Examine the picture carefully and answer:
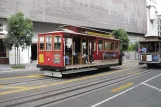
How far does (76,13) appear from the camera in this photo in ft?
136

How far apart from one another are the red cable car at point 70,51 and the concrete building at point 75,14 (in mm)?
13847

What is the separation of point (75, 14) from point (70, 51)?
26.6 metres

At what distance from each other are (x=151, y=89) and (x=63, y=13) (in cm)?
2830

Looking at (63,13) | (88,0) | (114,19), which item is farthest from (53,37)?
(114,19)

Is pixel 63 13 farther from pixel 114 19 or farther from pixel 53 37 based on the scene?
pixel 53 37

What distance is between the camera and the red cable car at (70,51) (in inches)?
Result: 565

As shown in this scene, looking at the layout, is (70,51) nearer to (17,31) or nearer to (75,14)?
(17,31)

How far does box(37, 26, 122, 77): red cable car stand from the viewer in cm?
1436

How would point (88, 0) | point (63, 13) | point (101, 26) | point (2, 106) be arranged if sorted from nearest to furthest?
point (2, 106) → point (63, 13) → point (88, 0) → point (101, 26)

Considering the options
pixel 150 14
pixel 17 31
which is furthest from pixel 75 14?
pixel 150 14

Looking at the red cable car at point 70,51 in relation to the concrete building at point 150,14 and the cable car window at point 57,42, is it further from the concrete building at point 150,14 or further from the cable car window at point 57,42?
the concrete building at point 150,14

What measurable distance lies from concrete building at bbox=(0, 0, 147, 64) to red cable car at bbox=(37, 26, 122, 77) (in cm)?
1385

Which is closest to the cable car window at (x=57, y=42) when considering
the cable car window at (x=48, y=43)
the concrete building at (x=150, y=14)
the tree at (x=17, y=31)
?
the cable car window at (x=48, y=43)

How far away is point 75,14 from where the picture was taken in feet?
135
